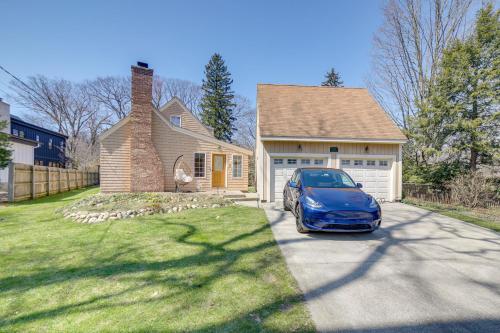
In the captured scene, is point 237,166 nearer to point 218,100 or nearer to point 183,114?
point 183,114

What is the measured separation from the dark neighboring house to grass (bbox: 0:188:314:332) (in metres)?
24.2

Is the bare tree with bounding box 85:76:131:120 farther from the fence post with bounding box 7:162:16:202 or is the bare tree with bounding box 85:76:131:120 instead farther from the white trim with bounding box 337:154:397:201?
the white trim with bounding box 337:154:397:201

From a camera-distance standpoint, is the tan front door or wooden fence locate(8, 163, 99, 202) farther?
the tan front door

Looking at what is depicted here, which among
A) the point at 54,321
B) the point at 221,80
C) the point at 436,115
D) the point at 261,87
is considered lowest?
the point at 54,321

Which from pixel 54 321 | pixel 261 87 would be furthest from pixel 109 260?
pixel 261 87

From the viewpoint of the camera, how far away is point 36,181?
11.8 meters

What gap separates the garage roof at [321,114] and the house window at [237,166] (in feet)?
10.2

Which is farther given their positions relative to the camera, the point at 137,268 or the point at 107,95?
the point at 107,95

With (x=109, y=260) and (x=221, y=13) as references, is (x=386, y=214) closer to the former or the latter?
(x=109, y=260)

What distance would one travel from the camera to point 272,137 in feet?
33.0

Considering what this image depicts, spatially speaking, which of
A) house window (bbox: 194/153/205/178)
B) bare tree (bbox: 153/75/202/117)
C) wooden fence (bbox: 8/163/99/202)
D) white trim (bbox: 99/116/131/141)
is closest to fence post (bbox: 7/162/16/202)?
wooden fence (bbox: 8/163/99/202)

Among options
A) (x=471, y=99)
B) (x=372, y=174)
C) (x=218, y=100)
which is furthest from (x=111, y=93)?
(x=471, y=99)

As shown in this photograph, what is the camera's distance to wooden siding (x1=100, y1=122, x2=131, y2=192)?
1158cm

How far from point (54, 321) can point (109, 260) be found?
1.58 metres
